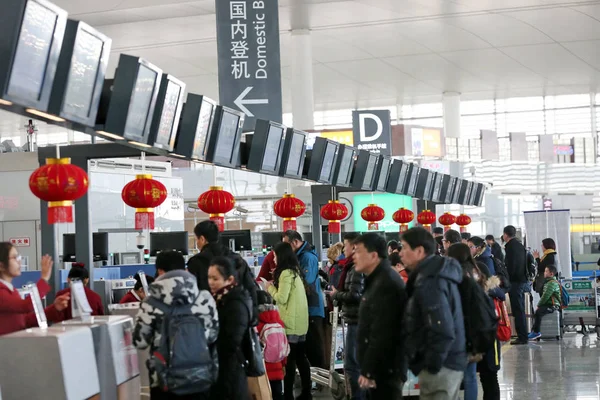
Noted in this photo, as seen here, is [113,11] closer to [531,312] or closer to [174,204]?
[174,204]

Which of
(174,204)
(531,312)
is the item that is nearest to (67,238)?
(174,204)

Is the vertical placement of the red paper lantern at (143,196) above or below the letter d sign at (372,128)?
below

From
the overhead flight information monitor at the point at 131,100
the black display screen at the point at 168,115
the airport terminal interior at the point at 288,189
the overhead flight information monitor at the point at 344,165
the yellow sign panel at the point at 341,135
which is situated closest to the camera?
the airport terminal interior at the point at 288,189

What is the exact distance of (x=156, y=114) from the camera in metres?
7.52

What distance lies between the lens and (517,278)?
1434 centimetres

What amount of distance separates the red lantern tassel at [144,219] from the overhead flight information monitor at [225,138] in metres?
0.83

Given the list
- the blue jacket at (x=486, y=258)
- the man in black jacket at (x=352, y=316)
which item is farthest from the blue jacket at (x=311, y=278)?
the blue jacket at (x=486, y=258)

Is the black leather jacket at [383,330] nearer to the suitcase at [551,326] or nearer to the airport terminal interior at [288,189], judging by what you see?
the airport terminal interior at [288,189]

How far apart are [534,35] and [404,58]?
4.14 m

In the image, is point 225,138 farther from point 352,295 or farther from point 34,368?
point 34,368

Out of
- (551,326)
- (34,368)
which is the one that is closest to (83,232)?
(34,368)

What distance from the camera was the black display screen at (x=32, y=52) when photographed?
16.8 ft

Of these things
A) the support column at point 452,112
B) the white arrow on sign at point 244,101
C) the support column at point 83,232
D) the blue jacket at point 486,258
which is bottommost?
the blue jacket at point 486,258

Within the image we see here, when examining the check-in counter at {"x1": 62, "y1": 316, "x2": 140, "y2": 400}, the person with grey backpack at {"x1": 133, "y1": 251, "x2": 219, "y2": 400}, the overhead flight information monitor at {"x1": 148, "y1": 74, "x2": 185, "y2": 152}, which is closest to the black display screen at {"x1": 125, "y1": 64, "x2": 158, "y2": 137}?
the overhead flight information monitor at {"x1": 148, "y1": 74, "x2": 185, "y2": 152}
